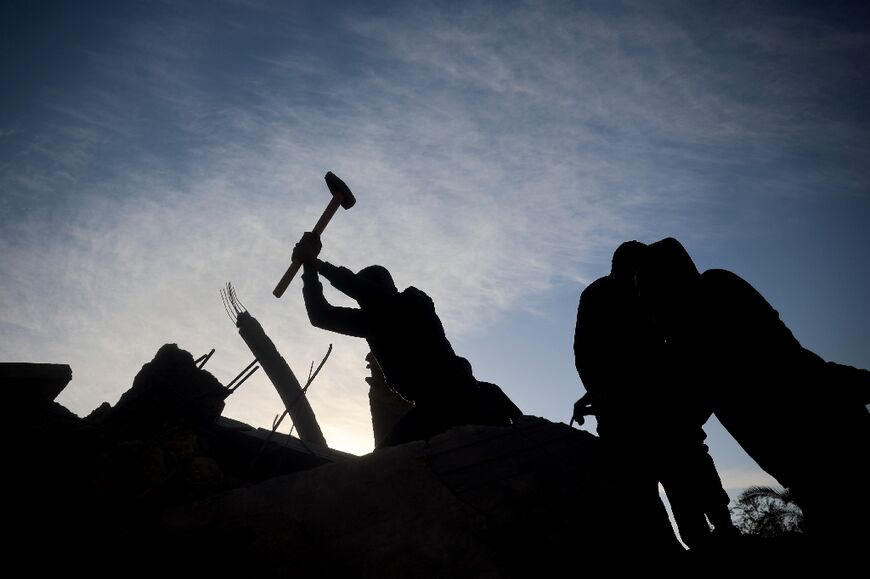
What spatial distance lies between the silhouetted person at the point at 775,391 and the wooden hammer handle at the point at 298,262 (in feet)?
10.4

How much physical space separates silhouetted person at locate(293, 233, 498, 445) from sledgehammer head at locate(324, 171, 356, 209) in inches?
18.5

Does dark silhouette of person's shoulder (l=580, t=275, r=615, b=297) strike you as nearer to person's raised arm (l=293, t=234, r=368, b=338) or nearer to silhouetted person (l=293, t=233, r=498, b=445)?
silhouetted person (l=293, t=233, r=498, b=445)

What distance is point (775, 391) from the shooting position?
1975 mm

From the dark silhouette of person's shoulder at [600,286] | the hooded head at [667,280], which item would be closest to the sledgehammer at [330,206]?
the dark silhouette of person's shoulder at [600,286]

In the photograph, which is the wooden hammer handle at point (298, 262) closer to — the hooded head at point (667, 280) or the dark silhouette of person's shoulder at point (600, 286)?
the dark silhouette of person's shoulder at point (600, 286)

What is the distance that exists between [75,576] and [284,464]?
192 centimetres

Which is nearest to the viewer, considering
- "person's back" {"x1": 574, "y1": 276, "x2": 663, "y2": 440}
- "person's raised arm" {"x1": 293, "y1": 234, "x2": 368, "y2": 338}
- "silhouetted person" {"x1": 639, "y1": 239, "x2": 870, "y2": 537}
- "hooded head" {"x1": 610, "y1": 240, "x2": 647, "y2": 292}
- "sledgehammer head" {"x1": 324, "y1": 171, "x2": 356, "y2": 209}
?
"silhouetted person" {"x1": 639, "y1": 239, "x2": 870, "y2": 537}

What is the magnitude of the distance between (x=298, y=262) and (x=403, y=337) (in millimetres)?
1502

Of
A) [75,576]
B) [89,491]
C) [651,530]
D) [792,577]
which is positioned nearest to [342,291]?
[89,491]

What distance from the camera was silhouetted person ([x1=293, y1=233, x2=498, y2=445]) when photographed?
129 inches

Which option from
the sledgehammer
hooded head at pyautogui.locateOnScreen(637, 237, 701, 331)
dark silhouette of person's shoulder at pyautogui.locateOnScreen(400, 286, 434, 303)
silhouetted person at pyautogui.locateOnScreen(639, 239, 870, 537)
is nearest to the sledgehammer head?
the sledgehammer

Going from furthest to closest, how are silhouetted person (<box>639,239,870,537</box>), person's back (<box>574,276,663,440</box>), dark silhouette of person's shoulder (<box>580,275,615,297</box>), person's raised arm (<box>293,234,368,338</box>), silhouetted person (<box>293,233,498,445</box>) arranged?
person's raised arm (<box>293,234,368,338</box>) → dark silhouette of person's shoulder (<box>580,275,615,297</box>) → silhouetted person (<box>293,233,498,445</box>) → person's back (<box>574,276,663,440</box>) → silhouetted person (<box>639,239,870,537</box>)

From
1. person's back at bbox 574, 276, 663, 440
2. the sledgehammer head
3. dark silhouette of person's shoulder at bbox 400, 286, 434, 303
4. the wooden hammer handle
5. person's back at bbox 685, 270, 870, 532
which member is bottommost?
person's back at bbox 685, 270, 870, 532

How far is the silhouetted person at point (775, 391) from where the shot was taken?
1701 millimetres
